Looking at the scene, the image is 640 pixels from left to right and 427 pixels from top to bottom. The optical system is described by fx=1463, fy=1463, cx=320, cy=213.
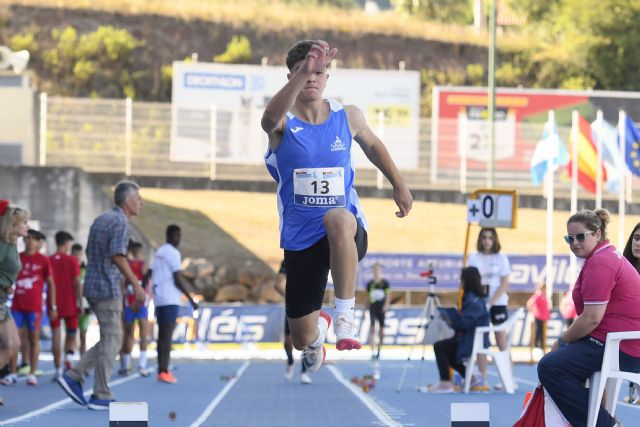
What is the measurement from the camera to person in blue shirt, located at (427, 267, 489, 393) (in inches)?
727

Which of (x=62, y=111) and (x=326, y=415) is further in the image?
(x=62, y=111)

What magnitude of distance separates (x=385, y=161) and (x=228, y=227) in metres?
37.1

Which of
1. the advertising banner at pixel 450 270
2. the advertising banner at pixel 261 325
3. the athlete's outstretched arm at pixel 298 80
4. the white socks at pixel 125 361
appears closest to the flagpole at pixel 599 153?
the advertising banner at pixel 450 270

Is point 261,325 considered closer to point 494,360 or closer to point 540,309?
point 540,309

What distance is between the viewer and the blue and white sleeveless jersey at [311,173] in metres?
8.98

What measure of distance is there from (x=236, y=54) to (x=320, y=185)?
4939cm

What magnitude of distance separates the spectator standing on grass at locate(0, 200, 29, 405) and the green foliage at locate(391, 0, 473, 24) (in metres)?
63.3

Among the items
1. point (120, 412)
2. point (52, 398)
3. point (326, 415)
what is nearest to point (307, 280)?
point (120, 412)

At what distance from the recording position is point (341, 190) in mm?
9055

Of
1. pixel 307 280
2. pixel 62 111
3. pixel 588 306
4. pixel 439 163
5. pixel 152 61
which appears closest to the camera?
pixel 307 280

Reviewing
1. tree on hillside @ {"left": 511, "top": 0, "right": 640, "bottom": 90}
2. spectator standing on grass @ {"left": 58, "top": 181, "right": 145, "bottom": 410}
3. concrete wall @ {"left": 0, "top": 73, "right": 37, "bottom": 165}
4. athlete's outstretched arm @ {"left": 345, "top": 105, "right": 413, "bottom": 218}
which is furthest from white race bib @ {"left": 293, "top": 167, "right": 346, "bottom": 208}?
tree on hillside @ {"left": 511, "top": 0, "right": 640, "bottom": 90}

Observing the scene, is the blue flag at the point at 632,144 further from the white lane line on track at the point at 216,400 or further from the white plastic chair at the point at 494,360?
the white plastic chair at the point at 494,360

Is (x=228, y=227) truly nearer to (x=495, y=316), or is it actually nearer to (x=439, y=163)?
(x=439, y=163)

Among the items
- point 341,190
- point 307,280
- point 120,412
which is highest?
point 341,190
